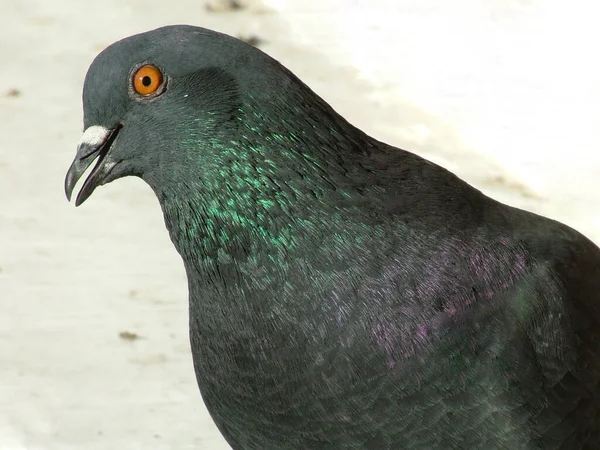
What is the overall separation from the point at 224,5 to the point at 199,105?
521 cm

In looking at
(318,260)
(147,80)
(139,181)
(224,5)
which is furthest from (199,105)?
(224,5)

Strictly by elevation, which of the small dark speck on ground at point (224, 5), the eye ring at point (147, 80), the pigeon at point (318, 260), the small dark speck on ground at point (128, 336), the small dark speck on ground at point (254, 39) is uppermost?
the small dark speck on ground at point (224, 5)

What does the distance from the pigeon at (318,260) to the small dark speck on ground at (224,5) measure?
500 centimetres

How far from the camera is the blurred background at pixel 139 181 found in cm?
492

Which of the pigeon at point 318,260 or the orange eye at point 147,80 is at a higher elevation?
the orange eye at point 147,80

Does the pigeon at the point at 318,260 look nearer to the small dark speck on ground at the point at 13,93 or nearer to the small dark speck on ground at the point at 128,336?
the small dark speck on ground at the point at 128,336

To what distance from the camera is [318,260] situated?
113 inches

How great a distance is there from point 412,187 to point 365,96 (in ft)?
13.3

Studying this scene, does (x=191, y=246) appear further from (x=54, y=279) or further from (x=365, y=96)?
(x=365, y=96)

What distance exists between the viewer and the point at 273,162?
2.85m

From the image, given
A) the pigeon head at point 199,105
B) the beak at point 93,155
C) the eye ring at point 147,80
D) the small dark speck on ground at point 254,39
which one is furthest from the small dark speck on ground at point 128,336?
the small dark speck on ground at point 254,39

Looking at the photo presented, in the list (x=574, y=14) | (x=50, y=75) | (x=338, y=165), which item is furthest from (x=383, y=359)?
(x=50, y=75)

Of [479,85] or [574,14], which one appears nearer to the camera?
[574,14]

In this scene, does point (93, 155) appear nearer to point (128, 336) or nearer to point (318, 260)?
point (318, 260)
